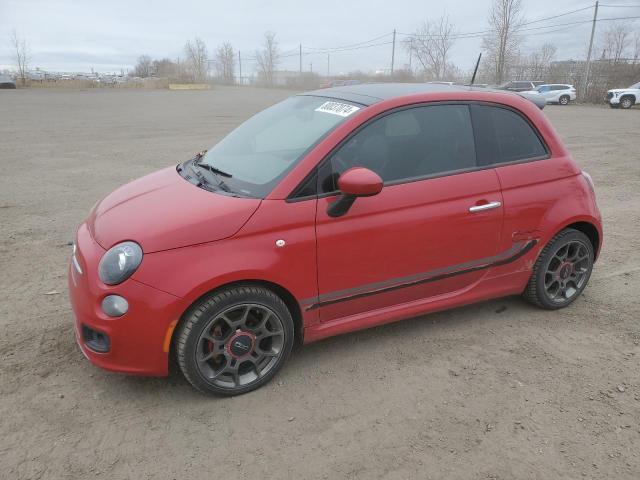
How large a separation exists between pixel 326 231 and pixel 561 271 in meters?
2.09

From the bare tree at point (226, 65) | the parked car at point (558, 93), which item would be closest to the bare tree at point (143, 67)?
the bare tree at point (226, 65)

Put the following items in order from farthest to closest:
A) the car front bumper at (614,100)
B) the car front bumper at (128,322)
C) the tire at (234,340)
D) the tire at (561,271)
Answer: the car front bumper at (614,100) < the tire at (561,271) < the tire at (234,340) < the car front bumper at (128,322)

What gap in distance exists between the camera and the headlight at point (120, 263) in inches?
103

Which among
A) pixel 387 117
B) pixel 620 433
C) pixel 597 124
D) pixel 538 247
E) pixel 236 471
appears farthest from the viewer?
pixel 597 124

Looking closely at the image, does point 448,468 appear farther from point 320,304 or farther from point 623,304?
point 623,304

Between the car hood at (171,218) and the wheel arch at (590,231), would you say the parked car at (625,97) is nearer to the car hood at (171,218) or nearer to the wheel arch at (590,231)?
the wheel arch at (590,231)

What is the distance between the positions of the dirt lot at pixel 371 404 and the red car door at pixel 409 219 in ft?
1.40

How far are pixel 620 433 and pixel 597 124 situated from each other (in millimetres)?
18862

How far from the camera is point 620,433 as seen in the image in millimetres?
2650

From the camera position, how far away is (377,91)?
351 cm

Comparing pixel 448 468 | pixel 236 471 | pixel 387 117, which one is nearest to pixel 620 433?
pixel 448 468

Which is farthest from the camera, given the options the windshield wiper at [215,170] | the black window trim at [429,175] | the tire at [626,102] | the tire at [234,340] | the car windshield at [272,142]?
the tire at [626,102]

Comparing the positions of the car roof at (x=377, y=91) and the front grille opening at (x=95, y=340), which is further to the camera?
the car roof at (x=377, y=91)

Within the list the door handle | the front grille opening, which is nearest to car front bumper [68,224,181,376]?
the front grille opening
